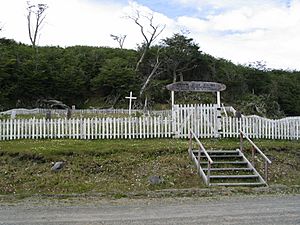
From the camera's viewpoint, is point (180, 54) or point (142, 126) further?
point (180, 54)

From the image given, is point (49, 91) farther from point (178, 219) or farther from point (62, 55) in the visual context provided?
point (178, 219)

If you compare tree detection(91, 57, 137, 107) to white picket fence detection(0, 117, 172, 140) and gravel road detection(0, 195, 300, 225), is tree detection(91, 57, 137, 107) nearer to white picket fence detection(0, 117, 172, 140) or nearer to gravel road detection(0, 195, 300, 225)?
white picket fence detection(0, 117, 172, 140)

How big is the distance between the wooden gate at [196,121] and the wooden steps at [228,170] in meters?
3.23

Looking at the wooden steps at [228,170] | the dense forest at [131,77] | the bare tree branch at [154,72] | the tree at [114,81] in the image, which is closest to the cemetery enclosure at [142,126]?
the wooden steps at [228,170]

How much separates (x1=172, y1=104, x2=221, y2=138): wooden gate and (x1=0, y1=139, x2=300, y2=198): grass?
1.42 m

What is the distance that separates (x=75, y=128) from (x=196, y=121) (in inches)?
203

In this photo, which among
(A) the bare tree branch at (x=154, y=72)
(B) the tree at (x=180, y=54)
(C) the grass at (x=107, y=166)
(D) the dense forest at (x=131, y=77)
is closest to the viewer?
(C) the grass at (x=107, y=166)

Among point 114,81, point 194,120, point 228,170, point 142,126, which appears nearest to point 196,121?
point 194,120

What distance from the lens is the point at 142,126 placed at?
659 inches

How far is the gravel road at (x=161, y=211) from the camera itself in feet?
22.6

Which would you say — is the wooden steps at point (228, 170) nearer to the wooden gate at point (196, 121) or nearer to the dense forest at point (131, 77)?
the wooden gate at point (196, 121)

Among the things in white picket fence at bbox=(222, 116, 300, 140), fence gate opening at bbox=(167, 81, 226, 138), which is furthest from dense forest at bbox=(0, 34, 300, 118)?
fence gate opening at bbox=(167, 81, 226, 138)

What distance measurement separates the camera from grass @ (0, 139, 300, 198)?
35.3 ft

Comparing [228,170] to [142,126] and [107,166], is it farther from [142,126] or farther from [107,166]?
[142,126]
